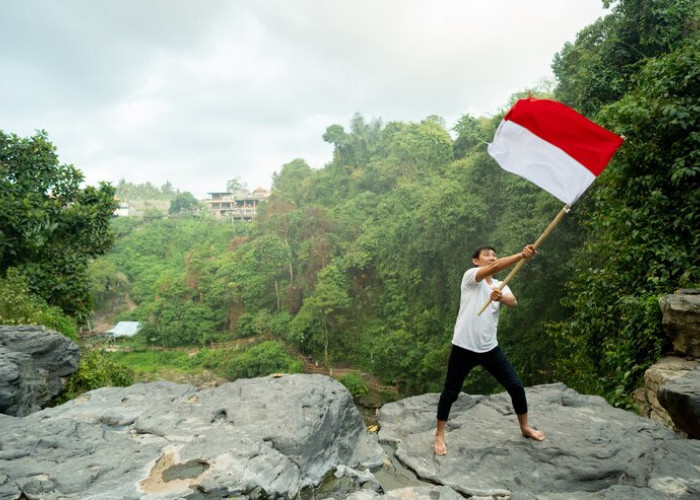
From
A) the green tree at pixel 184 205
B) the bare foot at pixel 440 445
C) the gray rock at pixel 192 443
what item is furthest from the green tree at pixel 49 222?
the green tree at pixel 184 205

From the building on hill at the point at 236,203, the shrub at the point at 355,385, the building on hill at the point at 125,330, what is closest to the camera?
the shrub at the point at 355,385

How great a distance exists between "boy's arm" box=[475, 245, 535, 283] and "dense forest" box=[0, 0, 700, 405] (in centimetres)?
96

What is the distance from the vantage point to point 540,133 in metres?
3.19

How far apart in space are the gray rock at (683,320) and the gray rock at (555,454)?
80 centimetres

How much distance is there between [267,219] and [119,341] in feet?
42.5

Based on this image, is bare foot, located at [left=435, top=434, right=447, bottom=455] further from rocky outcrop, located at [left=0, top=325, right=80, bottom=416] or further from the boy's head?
rocky outcrop, located at [left=0, top=325, right=80, bottom=416]

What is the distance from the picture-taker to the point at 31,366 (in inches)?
195

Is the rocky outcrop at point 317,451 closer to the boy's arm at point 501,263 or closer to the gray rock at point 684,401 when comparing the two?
the gray rock at point 684,401

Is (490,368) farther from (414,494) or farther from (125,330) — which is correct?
(125,330)

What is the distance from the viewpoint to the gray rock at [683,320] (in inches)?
135

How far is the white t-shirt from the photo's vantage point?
113 inches

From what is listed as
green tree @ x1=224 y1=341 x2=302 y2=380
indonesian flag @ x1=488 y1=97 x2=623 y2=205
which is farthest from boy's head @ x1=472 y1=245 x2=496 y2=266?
green tree @ x1=224 y1=341 x2=302 y2=380

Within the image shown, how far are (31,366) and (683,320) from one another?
670cm

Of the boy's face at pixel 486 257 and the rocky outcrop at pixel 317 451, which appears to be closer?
the rocky outcrop at pixel 317 451
